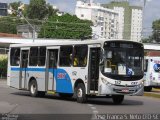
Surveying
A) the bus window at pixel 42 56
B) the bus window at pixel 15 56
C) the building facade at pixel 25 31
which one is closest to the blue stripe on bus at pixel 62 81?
the bus window at pixel 42 56

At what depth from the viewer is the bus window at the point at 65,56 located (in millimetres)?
24939

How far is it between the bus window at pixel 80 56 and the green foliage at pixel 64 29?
79.3 meters

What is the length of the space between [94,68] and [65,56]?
2645 mm

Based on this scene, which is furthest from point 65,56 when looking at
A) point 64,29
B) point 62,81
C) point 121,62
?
point 64,29

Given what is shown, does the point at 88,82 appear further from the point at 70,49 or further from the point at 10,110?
the point at 10,110

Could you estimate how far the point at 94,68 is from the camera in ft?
75.7

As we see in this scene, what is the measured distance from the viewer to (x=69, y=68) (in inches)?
977

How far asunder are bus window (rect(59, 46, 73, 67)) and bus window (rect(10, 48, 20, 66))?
5.01 m

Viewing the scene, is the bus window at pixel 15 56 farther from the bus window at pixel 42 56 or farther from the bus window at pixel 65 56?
the bus window at pixel 65 56

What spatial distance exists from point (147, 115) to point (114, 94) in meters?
4.93

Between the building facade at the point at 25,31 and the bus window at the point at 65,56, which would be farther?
the building facade at the point at 25,31

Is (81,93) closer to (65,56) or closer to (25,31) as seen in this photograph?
(65,56)

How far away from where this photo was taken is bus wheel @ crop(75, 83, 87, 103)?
23.4 metres

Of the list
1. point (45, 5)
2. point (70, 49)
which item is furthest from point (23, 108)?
point (45, 5)
